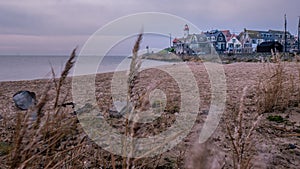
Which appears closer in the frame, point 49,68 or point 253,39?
point 49,68

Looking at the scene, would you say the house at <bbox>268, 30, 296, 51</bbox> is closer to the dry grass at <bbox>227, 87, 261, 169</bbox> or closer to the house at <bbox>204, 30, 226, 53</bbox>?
the house at <bbox>204, 30, 226, 53</bbox>

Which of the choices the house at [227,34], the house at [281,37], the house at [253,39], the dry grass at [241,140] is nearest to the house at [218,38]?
the house at [227,34]

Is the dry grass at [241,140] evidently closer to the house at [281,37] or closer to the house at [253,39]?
the house at [253,39]

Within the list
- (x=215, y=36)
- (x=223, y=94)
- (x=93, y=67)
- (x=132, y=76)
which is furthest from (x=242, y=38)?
(x=132, y=76)

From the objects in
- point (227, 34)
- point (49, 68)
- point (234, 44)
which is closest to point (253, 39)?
point (234, 44)

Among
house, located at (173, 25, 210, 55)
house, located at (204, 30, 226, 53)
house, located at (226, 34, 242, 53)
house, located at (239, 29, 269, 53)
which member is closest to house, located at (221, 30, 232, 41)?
house, located at (226, 34, 242, 53)

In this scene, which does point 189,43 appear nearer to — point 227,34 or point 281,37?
point 227,34

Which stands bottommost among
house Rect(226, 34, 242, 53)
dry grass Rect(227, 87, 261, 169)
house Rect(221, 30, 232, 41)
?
dry grass Rect(227, 87, 261, 169)

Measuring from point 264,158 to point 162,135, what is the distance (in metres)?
0.84

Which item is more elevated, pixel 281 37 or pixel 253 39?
pixel 281 37

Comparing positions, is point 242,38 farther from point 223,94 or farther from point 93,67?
point 223,94

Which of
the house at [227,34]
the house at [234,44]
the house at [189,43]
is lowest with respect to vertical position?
the house at [189,43]

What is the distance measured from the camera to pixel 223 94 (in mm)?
4570

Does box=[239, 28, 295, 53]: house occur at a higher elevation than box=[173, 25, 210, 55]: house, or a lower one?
higher
